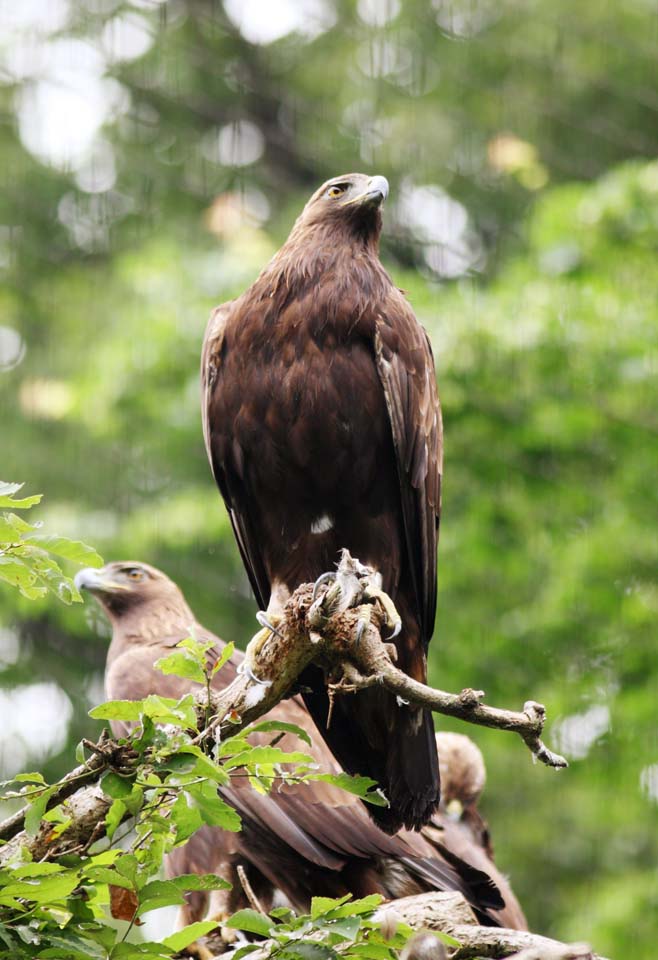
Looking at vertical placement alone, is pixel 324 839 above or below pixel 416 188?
below

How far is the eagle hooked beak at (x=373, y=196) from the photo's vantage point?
15.4ft

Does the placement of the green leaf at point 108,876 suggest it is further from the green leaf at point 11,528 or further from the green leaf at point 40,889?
the green leaf at point 11,528

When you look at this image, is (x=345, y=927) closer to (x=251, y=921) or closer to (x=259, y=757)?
(x=251, y=921)

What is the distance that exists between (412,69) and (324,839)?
30.9 ft

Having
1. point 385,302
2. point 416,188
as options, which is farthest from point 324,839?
point 416,188

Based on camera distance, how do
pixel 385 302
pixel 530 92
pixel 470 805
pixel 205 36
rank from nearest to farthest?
pixel 385 302, pixel 470 805, pixel 530 92, pixel 205 36

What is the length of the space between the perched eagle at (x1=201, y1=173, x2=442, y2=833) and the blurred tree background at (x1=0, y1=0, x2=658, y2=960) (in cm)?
318

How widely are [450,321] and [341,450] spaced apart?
4.13 metres

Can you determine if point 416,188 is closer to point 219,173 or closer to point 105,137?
point 219,173

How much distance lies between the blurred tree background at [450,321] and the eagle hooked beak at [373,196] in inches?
105

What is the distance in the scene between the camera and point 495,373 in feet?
26.7

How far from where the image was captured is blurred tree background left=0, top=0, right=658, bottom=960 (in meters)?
8.03

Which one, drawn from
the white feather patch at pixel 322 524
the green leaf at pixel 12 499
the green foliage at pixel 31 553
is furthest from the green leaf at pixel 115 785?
the white feather patch at pixel 322 524

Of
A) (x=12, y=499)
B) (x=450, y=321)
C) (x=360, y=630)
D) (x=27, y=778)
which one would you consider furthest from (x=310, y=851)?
(x=450, y=321)
